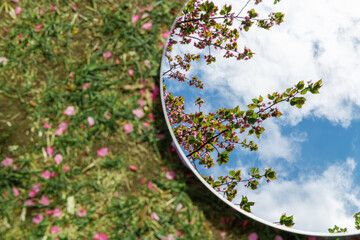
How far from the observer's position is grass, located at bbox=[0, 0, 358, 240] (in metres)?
2.17

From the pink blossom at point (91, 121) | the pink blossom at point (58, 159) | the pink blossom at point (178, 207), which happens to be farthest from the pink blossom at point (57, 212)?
the pink blossom at point (178, 207)

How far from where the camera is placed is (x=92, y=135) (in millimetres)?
2238

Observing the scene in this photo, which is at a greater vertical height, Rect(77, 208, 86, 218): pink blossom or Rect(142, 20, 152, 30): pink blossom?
Rect(142, 20, 152, 30): pink blossom

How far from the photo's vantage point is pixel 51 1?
2.41 meters

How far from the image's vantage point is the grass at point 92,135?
2174 mm

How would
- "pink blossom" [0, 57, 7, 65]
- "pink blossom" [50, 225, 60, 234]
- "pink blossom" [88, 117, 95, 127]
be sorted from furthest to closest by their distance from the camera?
"pink blossom" [0, 57, 7, 65] → "pink blossom" [88, 117, 95, 127] → "pink blossom" [50, 225, 60, 234]

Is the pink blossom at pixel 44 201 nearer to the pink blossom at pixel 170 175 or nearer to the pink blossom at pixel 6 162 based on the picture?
the pink blossom at pixel 6 162

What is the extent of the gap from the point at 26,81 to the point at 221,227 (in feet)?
6.70

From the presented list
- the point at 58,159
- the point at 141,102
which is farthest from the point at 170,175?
the point at 58,159

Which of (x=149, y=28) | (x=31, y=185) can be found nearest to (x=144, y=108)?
(x=149, y=28)

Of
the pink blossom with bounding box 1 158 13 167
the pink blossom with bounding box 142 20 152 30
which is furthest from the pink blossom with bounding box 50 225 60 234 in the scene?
the pink blossom with bounding box 142 20 152 30

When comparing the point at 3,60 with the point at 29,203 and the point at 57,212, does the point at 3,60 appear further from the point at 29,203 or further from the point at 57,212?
the point at 57,212

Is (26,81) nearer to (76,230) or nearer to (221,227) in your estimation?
(76,230)

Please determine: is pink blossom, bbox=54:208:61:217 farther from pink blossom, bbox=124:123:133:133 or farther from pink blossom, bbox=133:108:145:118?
pink blossom, bbox=133:108:145:118
